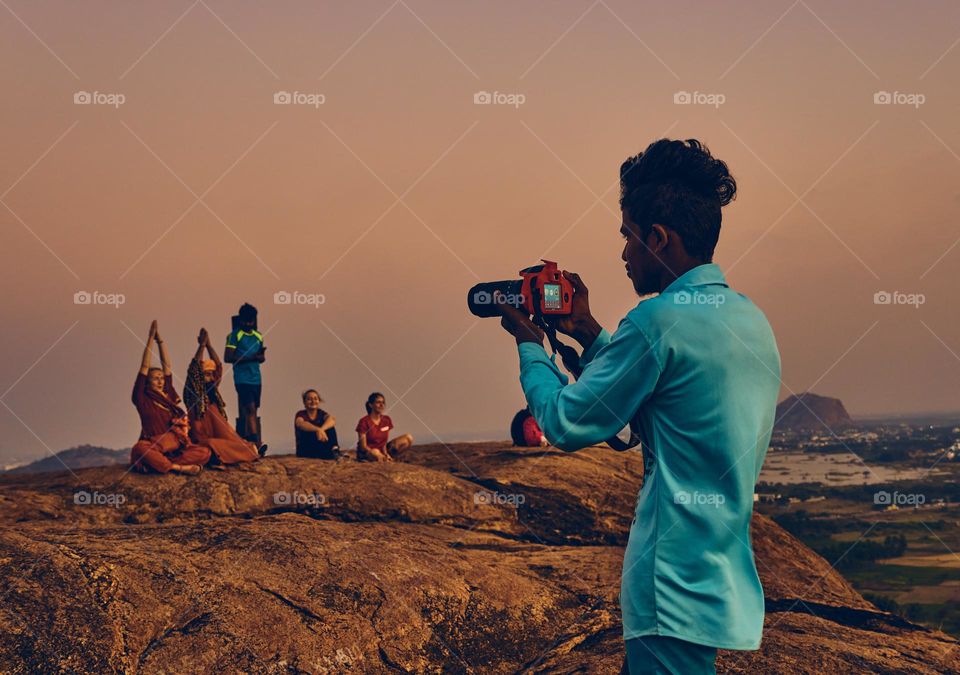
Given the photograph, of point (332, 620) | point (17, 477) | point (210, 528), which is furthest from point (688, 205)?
point (17, 477)

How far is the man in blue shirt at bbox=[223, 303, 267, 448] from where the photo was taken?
13688 mm

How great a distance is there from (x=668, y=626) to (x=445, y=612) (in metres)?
5.10

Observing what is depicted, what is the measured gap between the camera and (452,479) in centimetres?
1142

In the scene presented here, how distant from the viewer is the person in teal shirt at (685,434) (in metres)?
2.89

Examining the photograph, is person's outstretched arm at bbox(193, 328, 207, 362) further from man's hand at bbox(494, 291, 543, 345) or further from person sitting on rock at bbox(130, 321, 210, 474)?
man's hand at bbox(494, 291, 543, 345)

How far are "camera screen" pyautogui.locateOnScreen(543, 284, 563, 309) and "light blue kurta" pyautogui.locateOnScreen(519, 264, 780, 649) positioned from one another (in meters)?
0.36

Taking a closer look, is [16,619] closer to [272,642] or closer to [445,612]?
[272,642]

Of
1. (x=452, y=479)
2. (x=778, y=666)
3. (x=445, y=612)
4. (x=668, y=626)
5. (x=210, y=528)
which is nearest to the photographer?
(x=668, y=626)

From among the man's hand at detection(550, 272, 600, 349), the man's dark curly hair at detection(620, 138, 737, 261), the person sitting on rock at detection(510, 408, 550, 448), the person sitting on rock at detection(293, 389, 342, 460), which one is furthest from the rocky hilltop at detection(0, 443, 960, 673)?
the man's dark curly hair at detection(620, 138, 737, 261)

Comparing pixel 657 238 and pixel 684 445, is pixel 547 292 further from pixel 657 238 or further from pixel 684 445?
pixel 684 445
